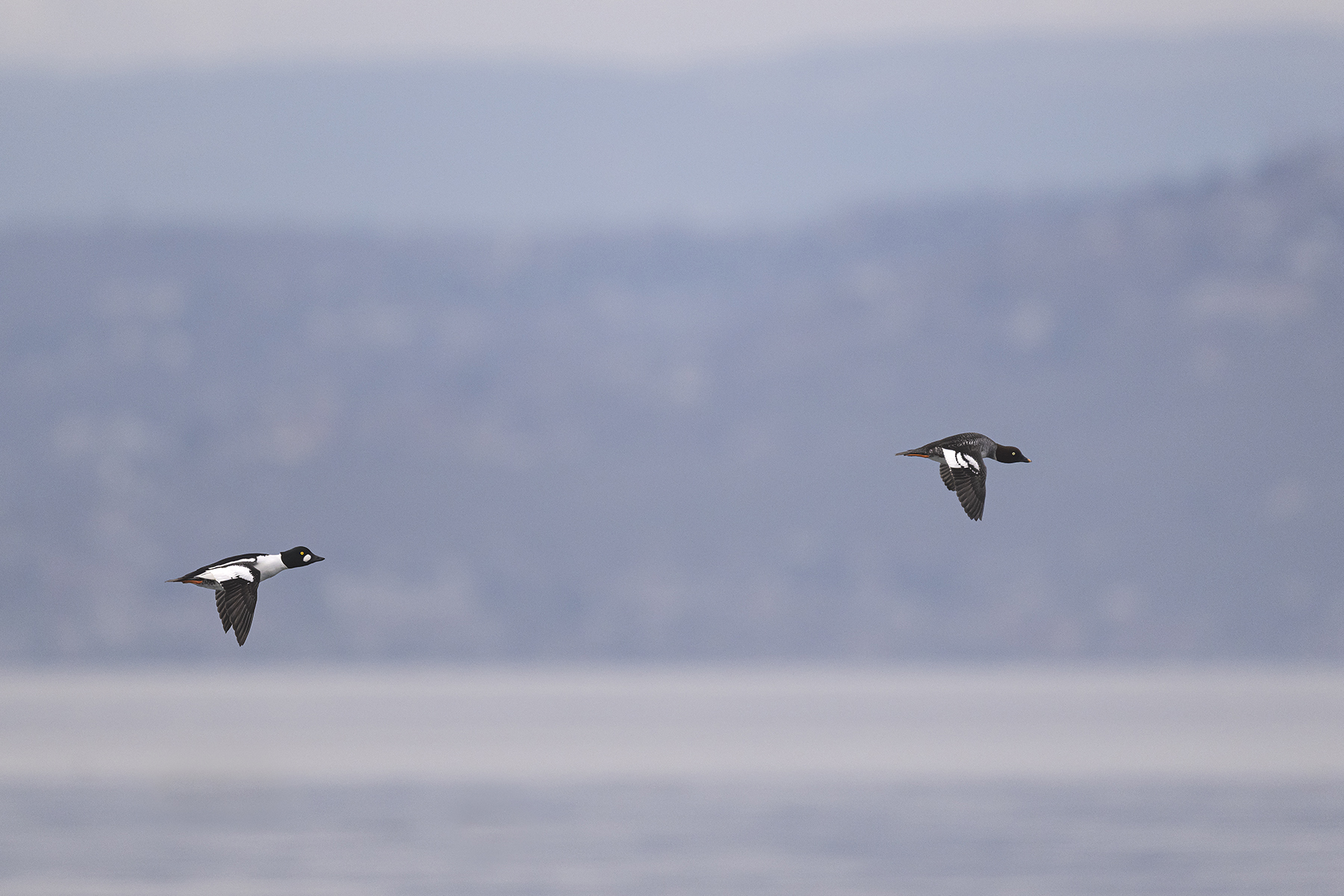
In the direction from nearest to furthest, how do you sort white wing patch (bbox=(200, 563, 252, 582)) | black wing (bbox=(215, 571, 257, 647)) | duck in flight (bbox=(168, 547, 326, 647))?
black wing (bbox=(215, 571, 257, 647)), duck in flight (bbox=(168, 547, 326, 647)), white wing patch (bbox=(200, 563, 252, 582))

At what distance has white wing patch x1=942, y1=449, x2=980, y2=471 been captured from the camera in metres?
34.6

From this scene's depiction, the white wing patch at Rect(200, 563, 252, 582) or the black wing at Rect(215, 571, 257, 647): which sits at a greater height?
the white wing patch at Rect(200, 563, 252, 582)

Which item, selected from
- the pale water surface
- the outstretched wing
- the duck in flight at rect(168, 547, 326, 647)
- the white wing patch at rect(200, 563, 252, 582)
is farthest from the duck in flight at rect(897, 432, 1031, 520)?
the pale water surface

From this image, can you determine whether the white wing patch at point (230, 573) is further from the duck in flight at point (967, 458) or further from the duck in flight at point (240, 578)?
the duck in flight at point (967, 458)

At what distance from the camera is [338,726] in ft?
488

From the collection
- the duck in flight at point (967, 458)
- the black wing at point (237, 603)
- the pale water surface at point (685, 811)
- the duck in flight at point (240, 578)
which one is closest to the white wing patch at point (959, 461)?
the duck in flight at point (967, 458)

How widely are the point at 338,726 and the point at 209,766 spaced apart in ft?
165

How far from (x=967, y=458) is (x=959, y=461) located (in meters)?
0.23

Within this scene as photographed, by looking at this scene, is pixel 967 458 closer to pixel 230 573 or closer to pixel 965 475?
pixel 965 475

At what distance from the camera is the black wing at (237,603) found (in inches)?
1180

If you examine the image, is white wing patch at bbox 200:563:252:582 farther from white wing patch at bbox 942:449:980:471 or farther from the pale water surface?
the pale water surface

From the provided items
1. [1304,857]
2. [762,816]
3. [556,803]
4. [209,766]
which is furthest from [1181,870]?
[209,766]

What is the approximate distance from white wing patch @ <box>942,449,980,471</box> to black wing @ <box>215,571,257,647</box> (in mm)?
9668

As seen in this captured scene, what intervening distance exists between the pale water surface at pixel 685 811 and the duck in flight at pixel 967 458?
18.7 meters
